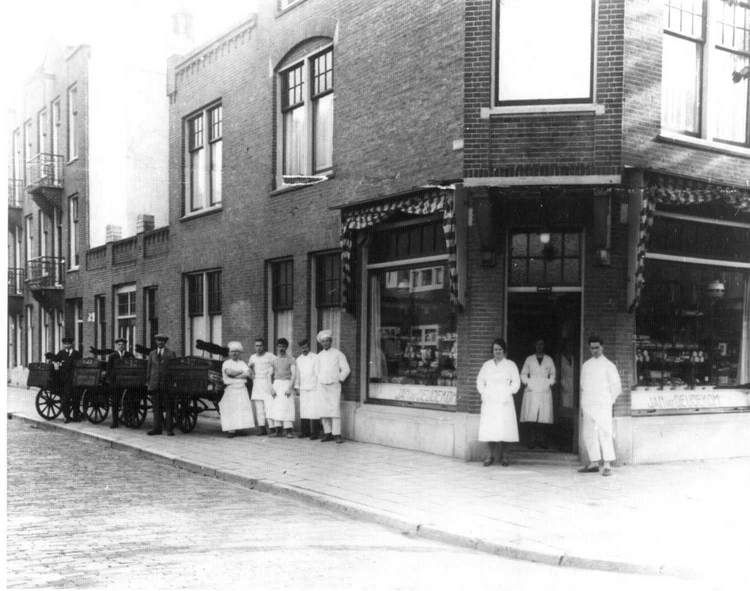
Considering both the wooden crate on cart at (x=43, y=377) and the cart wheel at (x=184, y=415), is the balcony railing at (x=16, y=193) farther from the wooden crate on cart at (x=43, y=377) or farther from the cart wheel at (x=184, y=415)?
the cart wheel at (x=184, y=415)

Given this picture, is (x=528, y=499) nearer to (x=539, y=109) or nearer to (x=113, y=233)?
(x=539, y=109)

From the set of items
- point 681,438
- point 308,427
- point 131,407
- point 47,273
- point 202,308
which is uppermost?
point 47,273

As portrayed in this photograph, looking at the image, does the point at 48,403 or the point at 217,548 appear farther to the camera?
the point at 48,403

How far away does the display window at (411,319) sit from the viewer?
1264 centimetres

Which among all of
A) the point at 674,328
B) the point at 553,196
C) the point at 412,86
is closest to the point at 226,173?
the point at 412,86

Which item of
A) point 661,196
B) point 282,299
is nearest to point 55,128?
point 282,299

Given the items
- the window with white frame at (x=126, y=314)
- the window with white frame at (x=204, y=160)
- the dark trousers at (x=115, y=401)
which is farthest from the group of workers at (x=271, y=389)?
the window with white frame at (x=126, y=314)

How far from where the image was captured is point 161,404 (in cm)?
1531

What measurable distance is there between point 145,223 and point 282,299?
26.6 feet

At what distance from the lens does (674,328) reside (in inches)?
482

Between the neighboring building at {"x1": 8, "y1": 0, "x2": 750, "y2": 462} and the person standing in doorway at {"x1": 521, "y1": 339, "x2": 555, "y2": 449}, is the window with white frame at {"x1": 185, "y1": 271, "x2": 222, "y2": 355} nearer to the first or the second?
the neighboring building at {"x1": 8, "y1": 0, "x2": 750, "y2": 462}

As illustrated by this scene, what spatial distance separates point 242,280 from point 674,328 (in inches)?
373

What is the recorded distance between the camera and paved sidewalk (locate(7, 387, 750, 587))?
22.2ft

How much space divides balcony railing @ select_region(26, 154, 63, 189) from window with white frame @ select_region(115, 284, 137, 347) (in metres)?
4.65
